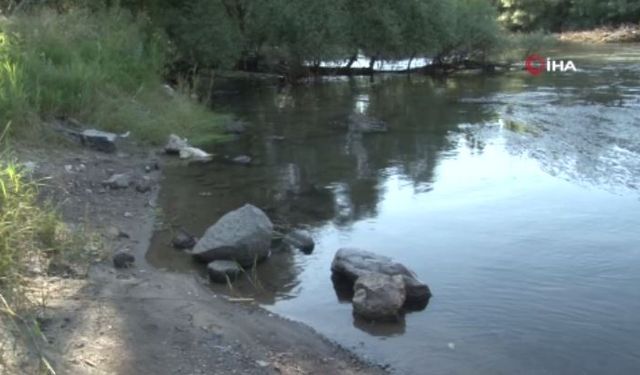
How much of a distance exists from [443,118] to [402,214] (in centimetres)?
885

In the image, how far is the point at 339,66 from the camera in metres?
28.8

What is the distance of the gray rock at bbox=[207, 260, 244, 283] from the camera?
7289mm

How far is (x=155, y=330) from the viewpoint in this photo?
552 centimetres

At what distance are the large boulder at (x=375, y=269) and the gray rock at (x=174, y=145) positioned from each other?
6.08 metres

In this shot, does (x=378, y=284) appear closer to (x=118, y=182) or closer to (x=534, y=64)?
(x=118, y=182)

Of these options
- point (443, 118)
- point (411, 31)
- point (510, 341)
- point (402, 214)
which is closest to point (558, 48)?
point (411, 31)

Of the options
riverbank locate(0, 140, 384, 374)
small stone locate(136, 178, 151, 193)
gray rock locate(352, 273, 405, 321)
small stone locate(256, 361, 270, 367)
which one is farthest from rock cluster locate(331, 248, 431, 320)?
small stone locate(136, 178, 151, 193)

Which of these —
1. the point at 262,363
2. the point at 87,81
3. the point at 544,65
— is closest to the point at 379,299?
Result: the point at 262,363

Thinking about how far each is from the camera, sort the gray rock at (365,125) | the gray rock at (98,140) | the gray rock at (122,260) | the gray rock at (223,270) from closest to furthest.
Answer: the gray rock at (122,260) → the gray rock at (223,270) → the gray rock at (98,140) → the gray rock at (365,125)

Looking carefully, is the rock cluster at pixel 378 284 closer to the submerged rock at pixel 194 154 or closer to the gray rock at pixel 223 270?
the gray rock at pixel 223 270

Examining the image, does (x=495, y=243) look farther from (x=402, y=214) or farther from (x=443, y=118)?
(x=443, y=118)

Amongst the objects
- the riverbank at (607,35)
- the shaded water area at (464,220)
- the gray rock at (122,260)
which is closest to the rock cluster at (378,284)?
the shaded water area at (464,220)

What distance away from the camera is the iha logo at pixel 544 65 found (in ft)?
96.6

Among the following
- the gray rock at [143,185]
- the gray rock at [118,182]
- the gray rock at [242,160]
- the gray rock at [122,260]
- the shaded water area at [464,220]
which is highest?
the gray rock at [118,182]
